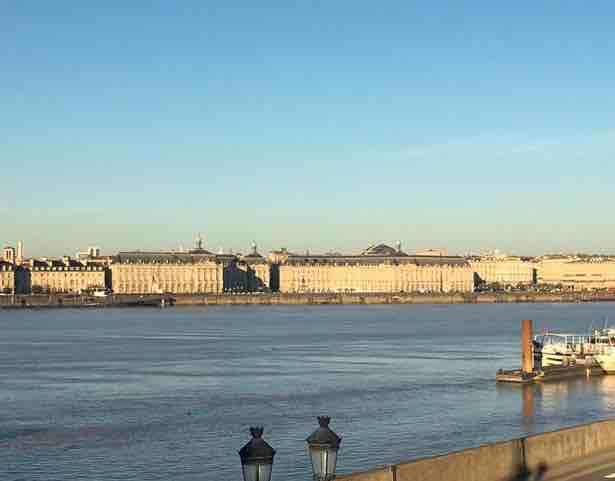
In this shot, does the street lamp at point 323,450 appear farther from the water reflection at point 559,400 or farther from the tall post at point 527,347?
A: the tall post at point 527,347

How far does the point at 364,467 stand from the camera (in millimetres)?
21547

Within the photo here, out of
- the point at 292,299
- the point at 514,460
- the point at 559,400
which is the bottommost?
the point at 559,400

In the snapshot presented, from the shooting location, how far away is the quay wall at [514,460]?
12273 mm

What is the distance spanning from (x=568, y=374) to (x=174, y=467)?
21434 millimetres

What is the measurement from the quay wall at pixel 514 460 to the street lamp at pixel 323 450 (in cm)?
113

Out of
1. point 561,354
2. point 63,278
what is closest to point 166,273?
point 63,278

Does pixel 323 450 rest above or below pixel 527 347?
above

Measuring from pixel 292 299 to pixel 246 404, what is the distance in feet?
462

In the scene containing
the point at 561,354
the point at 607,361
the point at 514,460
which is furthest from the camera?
the point at 561,354

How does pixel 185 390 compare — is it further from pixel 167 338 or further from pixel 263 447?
pixel 167 338

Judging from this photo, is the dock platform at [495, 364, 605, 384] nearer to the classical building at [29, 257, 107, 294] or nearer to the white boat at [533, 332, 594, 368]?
the white boat at [533, 332, 594, 368]

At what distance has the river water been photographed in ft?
74.7

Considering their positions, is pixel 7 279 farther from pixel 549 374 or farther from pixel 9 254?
pixel 549 374

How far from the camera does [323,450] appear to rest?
9984 millimetres
